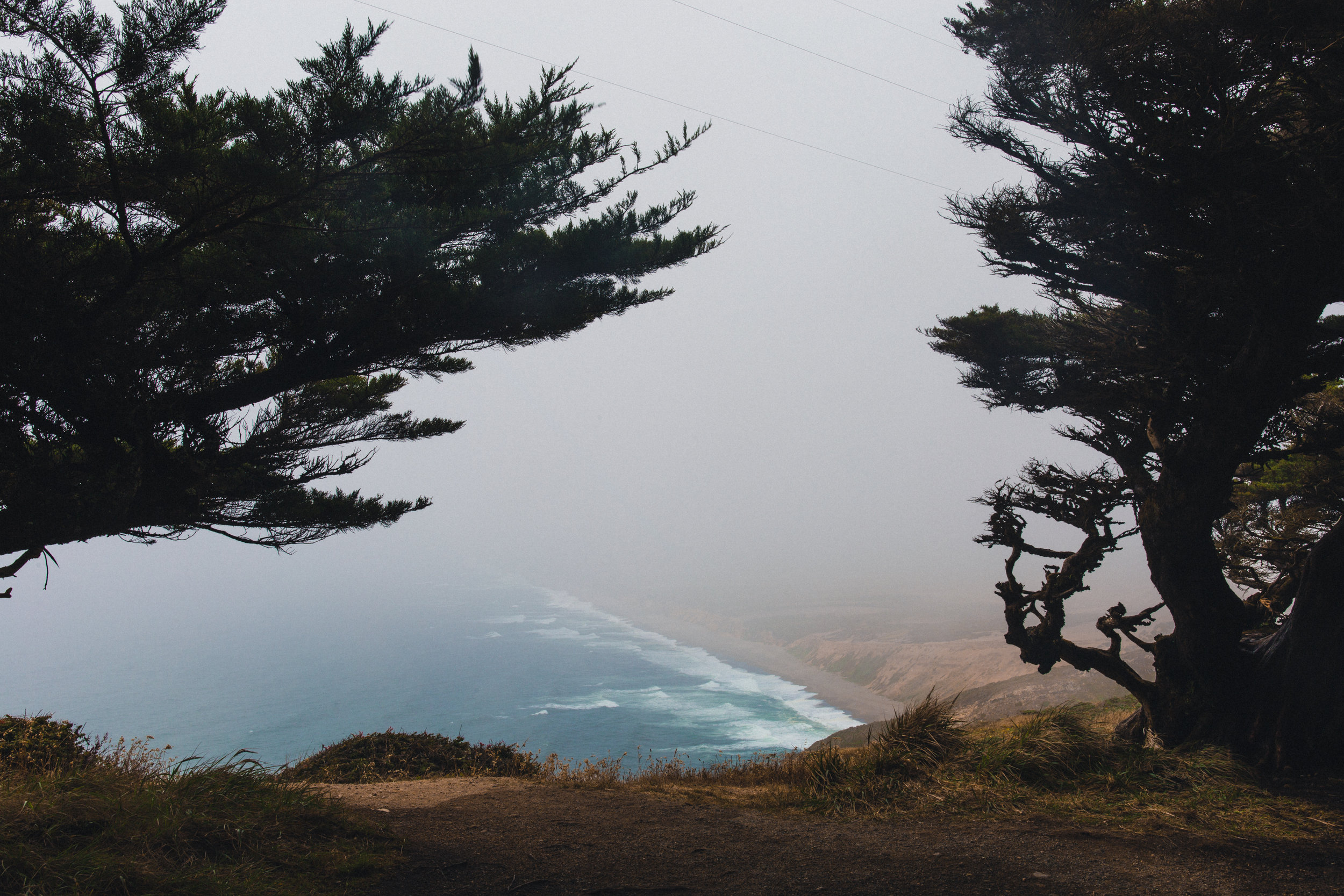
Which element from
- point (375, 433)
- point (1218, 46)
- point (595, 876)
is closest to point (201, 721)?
point (375, 433)

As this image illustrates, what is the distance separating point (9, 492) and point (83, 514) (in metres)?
0.41

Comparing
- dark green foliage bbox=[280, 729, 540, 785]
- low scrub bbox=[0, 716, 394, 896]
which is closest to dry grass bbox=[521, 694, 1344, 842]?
dark green foliage bbox=[280, 729, 540, 785]

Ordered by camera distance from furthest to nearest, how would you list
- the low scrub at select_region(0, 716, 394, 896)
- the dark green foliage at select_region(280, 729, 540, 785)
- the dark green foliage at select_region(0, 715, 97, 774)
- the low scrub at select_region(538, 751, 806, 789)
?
the dark green foliage at select_region(280, 729, 540, 785)
the low scrub at select_region(538, 751, 806, 789)
the dark green foliage at select_region(0, 715, 97, 774)
the low scrub at select_region(0, 716, 394, 896)

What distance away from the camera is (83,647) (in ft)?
313

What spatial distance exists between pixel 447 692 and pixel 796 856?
221 feet

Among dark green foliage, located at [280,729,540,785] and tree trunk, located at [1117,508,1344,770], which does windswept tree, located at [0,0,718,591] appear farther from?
tree trunk, located at [1117,508,1344,770]

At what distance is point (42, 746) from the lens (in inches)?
196

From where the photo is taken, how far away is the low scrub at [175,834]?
277 cm

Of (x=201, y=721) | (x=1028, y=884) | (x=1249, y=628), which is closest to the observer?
(x=1028, y=884)

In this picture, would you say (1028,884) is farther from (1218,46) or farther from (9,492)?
(9,492)

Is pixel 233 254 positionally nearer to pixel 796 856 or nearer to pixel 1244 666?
pixel 796 856

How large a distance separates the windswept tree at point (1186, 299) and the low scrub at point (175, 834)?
21.5ft

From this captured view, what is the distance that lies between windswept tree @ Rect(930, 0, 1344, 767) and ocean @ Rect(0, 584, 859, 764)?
62.8 ft

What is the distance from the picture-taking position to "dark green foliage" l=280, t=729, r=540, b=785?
6.11 metres
